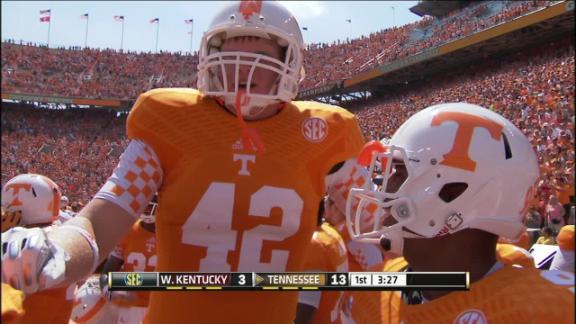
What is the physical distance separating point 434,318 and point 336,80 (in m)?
1.72

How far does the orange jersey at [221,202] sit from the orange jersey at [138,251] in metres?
1.85

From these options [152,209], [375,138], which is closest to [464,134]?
[375,138]

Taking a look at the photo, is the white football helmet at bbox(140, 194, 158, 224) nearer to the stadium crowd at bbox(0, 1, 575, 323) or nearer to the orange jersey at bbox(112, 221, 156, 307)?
the stadium crowd at bbox(0, 1, 575, 323)

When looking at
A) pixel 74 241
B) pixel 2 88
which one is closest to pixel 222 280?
pixel 74 241

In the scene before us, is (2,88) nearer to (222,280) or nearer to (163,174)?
(222,280)

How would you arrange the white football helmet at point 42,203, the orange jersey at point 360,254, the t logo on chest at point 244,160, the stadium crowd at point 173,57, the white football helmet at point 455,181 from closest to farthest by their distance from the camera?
the white football helmet at point 455,181, the t logo on chest at point 244,160, the stadium crowd at point 173,57, the white football helmet at point 42,203, the orange jersey at point 360,254

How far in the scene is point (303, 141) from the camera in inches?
65.1

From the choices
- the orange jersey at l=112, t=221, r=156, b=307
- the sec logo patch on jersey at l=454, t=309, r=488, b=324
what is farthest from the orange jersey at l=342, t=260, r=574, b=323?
the orange jersey at l=112, t=221, r=156, b=307

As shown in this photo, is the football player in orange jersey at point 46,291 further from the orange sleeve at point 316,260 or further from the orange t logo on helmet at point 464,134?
the orange t logo on helmet at point 464,134

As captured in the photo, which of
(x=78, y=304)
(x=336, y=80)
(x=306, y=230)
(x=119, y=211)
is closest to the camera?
(x=119, y=211)

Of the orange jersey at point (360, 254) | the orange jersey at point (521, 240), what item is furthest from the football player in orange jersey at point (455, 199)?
the orange jersey at point (360, 254)

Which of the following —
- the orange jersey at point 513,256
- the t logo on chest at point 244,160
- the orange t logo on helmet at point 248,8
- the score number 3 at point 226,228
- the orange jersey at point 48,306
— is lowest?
the orange jersey at point 48,306

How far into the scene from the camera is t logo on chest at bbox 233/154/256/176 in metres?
1.52

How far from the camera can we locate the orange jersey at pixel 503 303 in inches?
46.3
